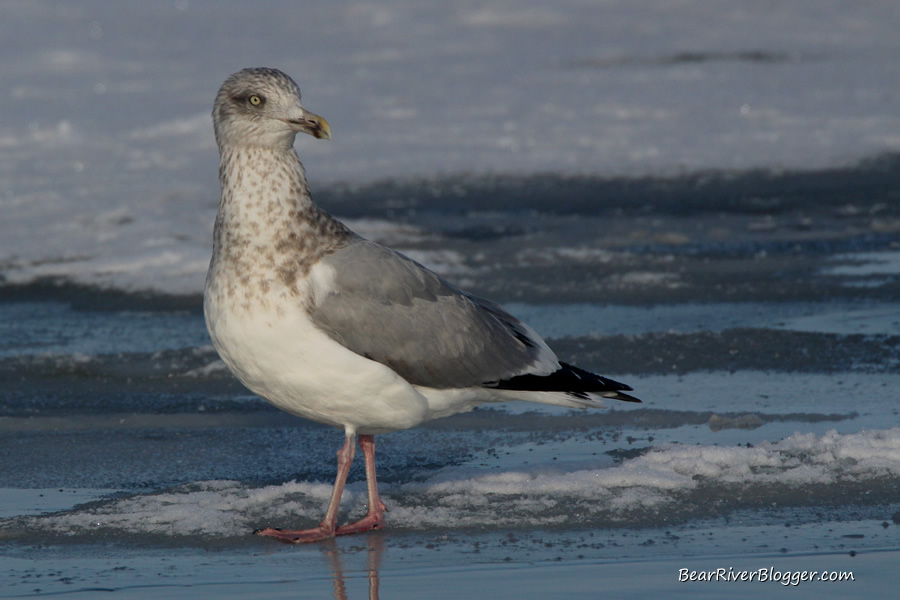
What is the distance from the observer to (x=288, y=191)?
15.8 ft

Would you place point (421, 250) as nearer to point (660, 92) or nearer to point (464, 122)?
point (464, 122)

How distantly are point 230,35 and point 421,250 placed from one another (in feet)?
41.6

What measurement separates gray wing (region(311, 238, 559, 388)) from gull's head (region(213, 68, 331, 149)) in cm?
48

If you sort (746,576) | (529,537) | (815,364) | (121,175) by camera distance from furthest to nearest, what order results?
(121,175), (815,364), (529,537), (746,576)

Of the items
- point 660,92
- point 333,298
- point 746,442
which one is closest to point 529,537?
point 333,298

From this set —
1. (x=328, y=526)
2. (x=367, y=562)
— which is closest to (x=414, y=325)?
(x=328, y=526)

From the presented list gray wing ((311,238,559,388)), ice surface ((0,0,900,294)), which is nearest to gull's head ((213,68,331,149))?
gray wing ((311,238,559,388))

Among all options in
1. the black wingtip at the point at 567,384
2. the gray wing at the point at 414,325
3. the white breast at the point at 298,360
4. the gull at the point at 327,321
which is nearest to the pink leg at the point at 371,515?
the gull at the point at 327,321

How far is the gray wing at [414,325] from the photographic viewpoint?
4.64 metres

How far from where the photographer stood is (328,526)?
4.68 meters

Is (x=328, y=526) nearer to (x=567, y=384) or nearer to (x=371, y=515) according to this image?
(x=371, y=515)

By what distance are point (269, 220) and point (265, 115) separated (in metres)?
0.43

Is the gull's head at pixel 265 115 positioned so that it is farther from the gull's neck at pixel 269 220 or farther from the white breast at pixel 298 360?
the white breast at pixel 298 360

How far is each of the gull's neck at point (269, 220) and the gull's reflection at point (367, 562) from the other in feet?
3.12
